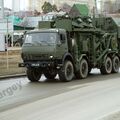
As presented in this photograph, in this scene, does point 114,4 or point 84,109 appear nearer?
point 84,109

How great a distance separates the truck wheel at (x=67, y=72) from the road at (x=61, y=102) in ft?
5.88

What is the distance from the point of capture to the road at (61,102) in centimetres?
1113

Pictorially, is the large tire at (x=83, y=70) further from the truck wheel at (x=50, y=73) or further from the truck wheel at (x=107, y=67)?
the truck wheel at (x=107, y=67)

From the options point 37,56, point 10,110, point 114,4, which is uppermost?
point 114,4

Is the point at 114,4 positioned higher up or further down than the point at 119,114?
higher up

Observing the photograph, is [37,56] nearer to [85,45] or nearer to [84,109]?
[85,45]

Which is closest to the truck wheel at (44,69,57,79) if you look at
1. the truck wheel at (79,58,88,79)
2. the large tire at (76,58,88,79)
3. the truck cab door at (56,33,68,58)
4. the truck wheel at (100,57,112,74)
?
the truck cab door at (56,33,68,58)

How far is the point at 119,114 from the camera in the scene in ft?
33.9

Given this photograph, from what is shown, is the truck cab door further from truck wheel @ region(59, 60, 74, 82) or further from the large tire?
the large tire

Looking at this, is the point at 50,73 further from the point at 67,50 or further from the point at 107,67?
the point at 107,67

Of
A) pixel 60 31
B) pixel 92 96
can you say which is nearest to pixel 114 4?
pixel 60 31

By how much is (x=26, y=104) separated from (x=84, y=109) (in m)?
1.99

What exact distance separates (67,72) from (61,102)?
288 inches

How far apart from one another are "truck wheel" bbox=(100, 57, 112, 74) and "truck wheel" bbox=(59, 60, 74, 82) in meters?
3.60
